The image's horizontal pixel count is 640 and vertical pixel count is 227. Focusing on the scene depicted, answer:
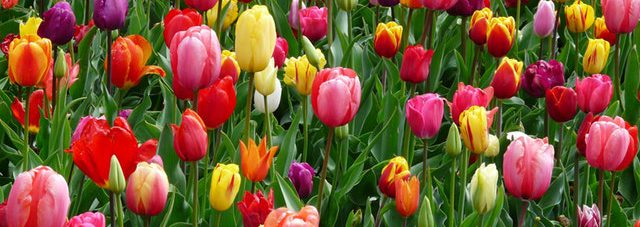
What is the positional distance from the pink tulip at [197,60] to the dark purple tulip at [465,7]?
1316mm

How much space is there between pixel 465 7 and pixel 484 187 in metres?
1.35

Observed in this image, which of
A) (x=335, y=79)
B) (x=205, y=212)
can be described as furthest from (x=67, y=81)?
(x=335, y=79)

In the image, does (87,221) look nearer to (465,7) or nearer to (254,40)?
(254,40)

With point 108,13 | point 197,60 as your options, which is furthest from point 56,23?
point 197,60

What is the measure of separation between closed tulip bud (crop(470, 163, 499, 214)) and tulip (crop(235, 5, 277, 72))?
0.49 metres

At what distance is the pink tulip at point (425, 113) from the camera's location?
2.37m

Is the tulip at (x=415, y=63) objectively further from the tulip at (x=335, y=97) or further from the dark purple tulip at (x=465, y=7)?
the tulip at (x=335, y=97)

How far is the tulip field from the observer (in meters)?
1.98

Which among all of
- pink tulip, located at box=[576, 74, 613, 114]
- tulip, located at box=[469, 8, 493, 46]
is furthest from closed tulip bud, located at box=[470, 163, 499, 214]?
tulip, located at box=[469, 8, 493, 46]

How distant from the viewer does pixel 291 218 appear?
4.87ft

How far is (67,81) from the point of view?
2750mm

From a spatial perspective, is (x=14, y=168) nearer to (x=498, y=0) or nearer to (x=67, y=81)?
(x=67, y=81)

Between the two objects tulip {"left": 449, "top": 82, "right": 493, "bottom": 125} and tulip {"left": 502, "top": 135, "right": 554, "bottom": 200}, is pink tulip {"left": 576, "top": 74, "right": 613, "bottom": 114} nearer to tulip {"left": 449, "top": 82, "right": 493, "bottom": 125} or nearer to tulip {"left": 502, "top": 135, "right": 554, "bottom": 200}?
tulip {"left": 449, "top": 82, "right": 493, "bottom": 125}

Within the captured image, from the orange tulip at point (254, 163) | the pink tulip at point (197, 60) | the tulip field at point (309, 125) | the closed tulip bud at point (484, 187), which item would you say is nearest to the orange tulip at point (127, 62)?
the tulip field at point (309, 125)
